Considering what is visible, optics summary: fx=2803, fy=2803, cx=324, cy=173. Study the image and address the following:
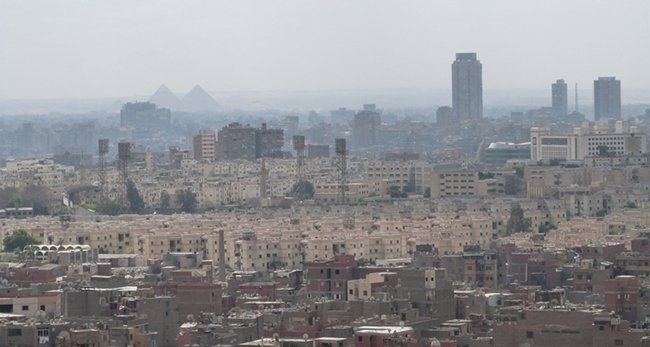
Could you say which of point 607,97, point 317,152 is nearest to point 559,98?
point 607,97

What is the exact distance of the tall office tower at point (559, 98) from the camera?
6870 inches

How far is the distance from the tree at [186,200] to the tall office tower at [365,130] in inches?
2683

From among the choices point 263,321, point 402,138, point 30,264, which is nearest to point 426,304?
point 263,321

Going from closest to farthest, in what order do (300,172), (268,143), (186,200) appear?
(186,200)
(300,172)
(268,143)

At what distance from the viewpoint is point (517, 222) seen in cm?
6562

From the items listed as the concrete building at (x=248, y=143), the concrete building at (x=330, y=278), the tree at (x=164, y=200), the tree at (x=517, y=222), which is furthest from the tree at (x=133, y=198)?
the concrete building at (x=330, y=278)

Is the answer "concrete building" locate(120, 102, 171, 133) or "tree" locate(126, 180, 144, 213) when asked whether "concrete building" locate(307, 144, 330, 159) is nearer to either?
"tree" locate(126, 180, 144, 213)

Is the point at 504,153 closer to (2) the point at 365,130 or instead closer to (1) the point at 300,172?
(1) the point at 300,172

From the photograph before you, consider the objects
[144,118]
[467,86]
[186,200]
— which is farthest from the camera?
[144,118]

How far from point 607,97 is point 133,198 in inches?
3449

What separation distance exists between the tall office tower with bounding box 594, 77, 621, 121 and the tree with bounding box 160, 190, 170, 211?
266 ft

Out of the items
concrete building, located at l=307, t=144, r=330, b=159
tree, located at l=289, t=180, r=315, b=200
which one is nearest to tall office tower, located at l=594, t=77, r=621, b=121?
concrete building, located at l=307, t=144, r=330, b=159

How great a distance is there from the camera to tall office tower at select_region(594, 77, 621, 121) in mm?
164625

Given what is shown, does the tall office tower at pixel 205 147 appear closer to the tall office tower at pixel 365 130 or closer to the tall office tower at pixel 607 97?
the tall office tower at pixel 365 130
